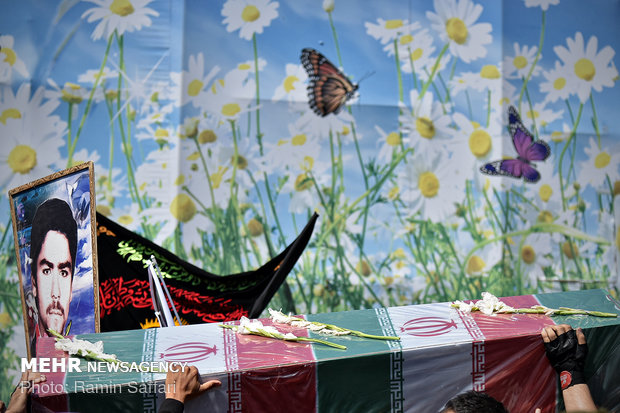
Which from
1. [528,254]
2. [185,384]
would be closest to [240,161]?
[528,254]

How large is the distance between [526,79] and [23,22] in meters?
3.54

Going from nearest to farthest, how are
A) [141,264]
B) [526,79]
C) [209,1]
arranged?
[141,264] < [209,1] < [526,79]

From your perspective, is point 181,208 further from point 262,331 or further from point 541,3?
point 541,3

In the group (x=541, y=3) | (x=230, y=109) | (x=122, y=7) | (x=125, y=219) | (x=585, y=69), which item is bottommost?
(x=125, y=219)

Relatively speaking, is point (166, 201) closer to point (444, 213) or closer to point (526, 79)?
point (444, 213)

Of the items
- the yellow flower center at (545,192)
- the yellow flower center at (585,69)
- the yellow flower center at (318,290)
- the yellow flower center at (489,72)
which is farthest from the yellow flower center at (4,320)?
the yellow flower center at (585,69)

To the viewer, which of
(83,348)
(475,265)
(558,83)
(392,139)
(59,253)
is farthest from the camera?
(558,83)

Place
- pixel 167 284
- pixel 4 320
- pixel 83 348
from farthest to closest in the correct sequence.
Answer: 1. pixel 4 320
2. pixel 167 284
3. pixel 83 348

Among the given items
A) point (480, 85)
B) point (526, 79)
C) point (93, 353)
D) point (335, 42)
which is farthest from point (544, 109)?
point (93, 353)

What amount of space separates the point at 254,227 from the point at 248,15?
4.72 feet

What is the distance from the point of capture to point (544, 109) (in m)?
4.72

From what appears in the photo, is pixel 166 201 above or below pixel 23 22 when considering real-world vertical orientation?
below

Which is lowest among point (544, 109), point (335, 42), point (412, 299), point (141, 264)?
point (412, 299)

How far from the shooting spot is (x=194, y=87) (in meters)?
4.07
